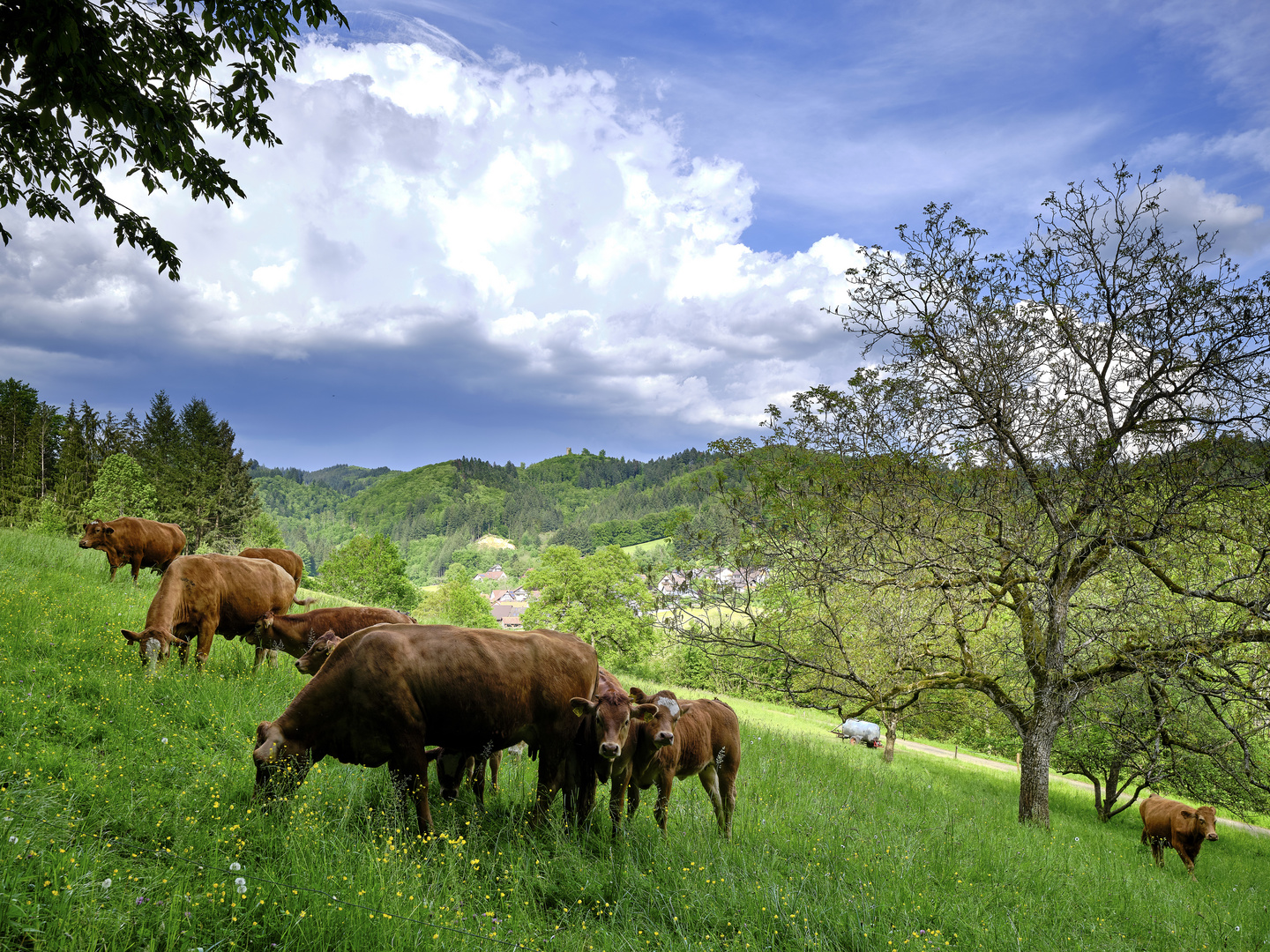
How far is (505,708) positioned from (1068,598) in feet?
31.7

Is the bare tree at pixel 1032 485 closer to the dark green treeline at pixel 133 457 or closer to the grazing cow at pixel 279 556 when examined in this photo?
the grazing cow at pixel 279 556

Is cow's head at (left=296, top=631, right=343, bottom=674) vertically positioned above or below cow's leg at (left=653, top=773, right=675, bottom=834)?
above

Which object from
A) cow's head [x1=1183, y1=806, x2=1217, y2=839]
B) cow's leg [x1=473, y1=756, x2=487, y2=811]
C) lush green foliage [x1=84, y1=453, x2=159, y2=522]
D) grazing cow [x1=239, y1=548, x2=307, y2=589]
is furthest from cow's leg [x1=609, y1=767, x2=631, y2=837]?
lush green foliage [x1=84, y1=453, x2=159, y2=522]

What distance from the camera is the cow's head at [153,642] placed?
27.0 ft

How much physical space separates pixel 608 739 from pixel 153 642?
6739 mm

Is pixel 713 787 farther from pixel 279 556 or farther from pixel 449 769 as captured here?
pixel 279 556

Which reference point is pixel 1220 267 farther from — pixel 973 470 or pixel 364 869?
pixel 364 869

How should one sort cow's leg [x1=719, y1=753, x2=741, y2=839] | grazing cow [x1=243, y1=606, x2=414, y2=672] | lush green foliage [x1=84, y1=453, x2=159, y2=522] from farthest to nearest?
lush green foliage [x1=84, y1=453, x2=159, y2=522] < grazing cow [x1=243, y1=606, x2=414, y2=672] < cow's leg [x1=719, y1=753, x2=741, y2=839]

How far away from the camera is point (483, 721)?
5.75 meters

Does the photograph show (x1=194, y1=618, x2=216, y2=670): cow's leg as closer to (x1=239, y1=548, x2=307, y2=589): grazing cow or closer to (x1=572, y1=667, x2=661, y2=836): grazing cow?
(x1=239, y1=548, x2=307, y2=589): grazing cow

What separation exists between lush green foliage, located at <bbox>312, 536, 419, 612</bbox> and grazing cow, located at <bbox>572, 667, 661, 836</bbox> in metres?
55.8

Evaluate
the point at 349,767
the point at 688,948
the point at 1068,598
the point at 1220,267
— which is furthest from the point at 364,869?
the point at 1220,267

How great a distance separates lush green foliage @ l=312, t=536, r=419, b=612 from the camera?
5838cm

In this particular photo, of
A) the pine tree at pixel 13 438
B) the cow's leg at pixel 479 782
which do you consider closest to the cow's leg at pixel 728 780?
the cow's leg at pixel 479 782
